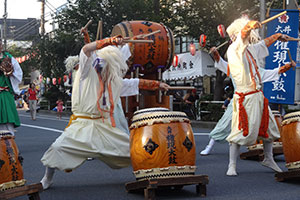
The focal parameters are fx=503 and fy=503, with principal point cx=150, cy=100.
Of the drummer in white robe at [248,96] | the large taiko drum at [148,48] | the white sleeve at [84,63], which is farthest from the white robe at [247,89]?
the large taiko drum at [148,48]

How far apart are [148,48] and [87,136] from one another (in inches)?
151

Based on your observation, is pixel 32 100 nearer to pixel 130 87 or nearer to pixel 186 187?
pixel 130 87

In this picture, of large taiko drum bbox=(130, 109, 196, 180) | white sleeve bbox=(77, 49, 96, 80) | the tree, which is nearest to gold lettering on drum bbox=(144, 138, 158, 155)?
large taiko drum bbox=(130, 109, 196, 180)

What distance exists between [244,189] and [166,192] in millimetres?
835

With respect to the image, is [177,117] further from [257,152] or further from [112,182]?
[257,152]

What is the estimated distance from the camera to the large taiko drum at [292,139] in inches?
218

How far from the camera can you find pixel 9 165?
14.3 ft

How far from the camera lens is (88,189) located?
546cm

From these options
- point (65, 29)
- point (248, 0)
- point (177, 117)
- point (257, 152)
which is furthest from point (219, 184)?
point (65, 29)

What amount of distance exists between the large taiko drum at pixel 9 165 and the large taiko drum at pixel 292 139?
2945 mm

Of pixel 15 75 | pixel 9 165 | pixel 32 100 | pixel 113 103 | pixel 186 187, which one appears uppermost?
pixel 15 75

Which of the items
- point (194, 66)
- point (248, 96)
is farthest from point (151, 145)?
point (194, 66)

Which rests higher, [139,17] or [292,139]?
[139,17]

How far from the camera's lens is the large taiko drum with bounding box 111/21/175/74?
8648 millimetres
